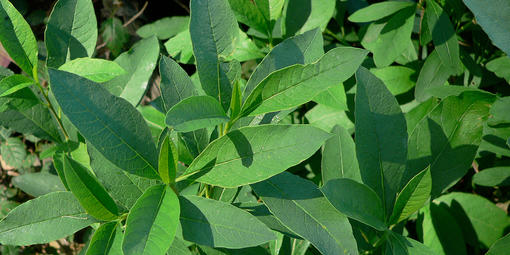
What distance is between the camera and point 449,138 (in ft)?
3.10

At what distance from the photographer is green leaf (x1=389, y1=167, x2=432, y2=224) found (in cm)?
84

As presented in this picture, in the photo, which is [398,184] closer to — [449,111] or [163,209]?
[449,111]

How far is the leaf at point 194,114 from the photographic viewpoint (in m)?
0.67

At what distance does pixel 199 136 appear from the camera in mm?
899

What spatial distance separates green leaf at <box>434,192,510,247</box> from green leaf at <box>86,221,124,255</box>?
0.94 meters

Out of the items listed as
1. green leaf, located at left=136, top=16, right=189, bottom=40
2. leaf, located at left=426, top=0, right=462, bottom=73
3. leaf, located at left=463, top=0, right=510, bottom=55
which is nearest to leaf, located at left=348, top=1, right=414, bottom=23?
leaf, located at left=426, top=0, right=462, bottom=73

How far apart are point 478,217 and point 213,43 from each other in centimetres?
91

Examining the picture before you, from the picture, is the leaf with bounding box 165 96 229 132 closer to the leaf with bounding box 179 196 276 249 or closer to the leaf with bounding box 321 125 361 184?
the leaf with bounding box 179 196 276 249

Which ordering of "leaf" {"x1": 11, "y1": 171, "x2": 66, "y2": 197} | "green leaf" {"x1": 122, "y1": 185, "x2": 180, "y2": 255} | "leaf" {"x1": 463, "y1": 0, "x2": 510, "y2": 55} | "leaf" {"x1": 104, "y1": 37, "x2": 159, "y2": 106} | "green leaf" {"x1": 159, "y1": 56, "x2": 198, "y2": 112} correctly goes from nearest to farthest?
"green leaf" {"x1": 122, "y1": 185, "x2": 180, "y2": 255}, "leaf" {"x1": 463, "y1": 0, "x2": 510, "y2": 55}, "green leaf" {"x1": 159, "y1": 56, "x2": 198, "y2": 112}, "leaf" {"x1": 104, "y1": 37, "x2": 159, "y2": 106}, "leaf" {"x1": 11, "y1": 171, "x2": 66, "y2": 197}

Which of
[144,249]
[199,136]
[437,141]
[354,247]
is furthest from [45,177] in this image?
[437,141]

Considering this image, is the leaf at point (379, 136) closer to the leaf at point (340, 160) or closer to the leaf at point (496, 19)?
the leaf at point (340, 160)

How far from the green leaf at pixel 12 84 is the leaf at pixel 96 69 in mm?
91

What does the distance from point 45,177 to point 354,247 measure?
0.89m

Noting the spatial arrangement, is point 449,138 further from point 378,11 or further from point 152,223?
point 152,223
